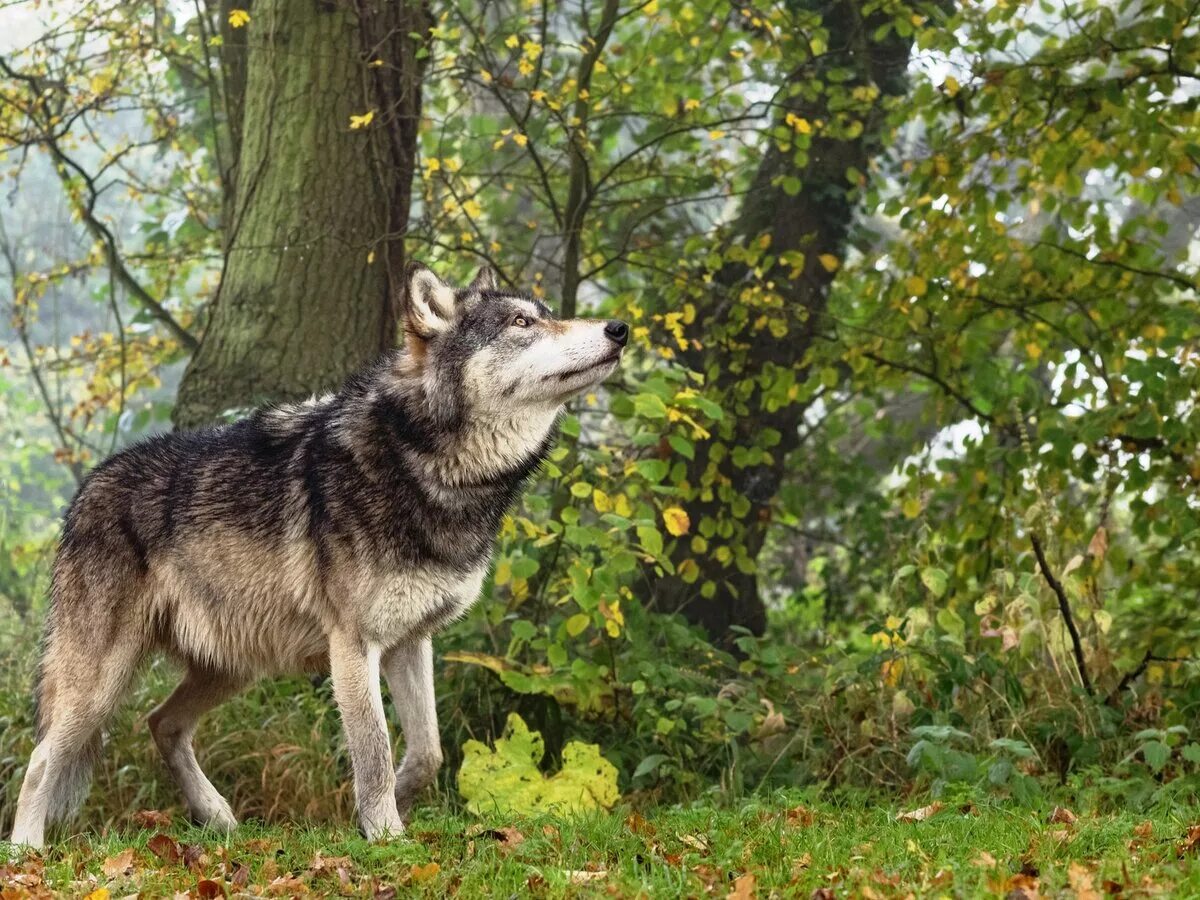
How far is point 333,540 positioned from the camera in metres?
5.33

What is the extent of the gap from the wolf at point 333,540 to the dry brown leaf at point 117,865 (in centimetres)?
96

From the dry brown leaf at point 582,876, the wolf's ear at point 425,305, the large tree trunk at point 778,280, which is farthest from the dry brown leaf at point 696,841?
the large tree trunk at point 778,280

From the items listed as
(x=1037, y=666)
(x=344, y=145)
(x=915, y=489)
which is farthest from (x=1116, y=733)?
(x=344, y=145)

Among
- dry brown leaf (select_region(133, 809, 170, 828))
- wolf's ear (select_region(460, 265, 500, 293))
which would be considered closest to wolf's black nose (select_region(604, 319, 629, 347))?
wolf's ear (select_region(460, 265, 500, 293))

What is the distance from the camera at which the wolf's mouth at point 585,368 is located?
5.09 meters

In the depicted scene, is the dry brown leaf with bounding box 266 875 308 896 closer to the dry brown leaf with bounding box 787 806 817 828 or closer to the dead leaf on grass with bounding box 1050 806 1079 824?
the dry brown leaf with bounding box 787 806 817 828

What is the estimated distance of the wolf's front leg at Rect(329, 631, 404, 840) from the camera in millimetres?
5203

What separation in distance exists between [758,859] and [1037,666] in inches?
128

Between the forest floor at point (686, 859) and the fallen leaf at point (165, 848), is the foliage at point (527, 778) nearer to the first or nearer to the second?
the forest floor at point (686, 859)

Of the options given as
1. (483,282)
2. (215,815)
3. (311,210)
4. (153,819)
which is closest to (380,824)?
(215,815)

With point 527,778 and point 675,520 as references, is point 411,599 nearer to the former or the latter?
point 527,778

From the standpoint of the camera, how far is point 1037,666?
690 centimetres

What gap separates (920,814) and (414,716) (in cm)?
212

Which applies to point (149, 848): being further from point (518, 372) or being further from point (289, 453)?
point (518, 372)
